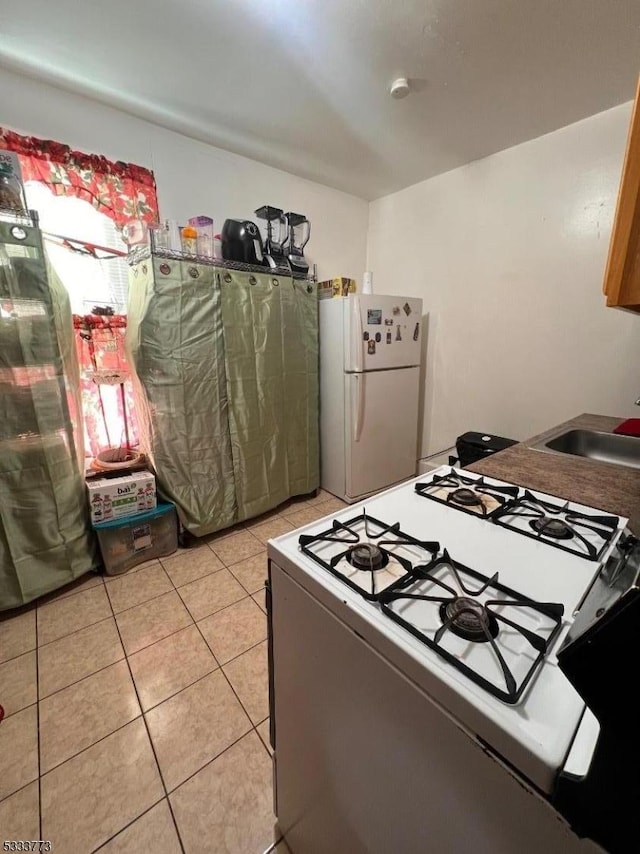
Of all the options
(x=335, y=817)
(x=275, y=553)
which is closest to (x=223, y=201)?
(x=275, y=553)

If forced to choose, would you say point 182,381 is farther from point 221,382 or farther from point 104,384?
point 104,384

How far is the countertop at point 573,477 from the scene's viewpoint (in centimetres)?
94

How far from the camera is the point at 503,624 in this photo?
54 centimetres

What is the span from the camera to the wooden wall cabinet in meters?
0.53

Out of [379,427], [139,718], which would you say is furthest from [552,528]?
[379,427]

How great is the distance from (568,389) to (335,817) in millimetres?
2322

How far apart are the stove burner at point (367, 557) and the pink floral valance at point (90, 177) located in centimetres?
209

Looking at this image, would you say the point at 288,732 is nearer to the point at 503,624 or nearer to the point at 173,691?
the point at 503,624

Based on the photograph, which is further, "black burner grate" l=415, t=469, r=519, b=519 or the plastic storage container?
the plastic storage container

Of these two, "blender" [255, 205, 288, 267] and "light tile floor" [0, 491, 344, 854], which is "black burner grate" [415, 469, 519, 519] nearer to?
"light tile floor" [0, 491, 344, 854]

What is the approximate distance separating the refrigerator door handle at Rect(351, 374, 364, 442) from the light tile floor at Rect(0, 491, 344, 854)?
1.14 meters

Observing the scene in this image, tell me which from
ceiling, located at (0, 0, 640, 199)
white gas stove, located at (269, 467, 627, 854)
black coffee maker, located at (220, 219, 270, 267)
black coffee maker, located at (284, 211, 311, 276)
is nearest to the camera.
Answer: white gas stove, located at (269, 467, 627, 854)

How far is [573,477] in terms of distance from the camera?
1109 millimetres

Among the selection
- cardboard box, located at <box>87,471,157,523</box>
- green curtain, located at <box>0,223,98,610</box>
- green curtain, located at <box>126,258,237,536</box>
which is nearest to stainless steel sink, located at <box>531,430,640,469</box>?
green curtain, located at <box>126,258,237,536</box>
